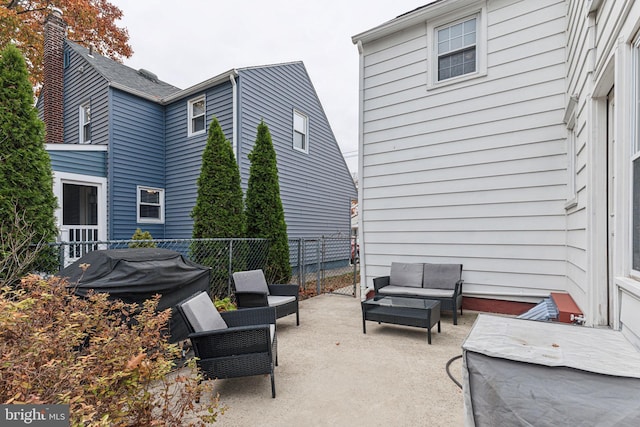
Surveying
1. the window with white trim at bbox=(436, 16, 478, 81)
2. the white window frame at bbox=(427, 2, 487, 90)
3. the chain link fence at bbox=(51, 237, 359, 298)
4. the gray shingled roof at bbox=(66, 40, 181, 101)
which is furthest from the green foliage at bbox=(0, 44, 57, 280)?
the window with white trim at bbox=(436, 16, 478, 81)

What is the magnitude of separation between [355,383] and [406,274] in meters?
2.98

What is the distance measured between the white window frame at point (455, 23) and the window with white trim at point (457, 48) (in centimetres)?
4

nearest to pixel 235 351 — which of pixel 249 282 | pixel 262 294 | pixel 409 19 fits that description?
pixel 262 294

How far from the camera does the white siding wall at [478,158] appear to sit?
4.81 metres

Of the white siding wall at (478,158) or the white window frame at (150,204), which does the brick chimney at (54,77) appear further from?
the white siding wall at (478,158)

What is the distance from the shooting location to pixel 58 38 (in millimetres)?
10586

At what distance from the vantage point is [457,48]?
5668 mm

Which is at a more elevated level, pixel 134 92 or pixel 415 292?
pixel 134 92

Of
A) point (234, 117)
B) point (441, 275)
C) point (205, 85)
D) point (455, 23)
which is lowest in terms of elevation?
point (441, 275)

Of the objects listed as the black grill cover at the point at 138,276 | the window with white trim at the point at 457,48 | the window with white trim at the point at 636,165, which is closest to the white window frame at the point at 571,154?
the window with white trim at the point at 457,48

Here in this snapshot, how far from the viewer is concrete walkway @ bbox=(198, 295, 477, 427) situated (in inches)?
98.1

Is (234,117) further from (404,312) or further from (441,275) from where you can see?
(404,312)

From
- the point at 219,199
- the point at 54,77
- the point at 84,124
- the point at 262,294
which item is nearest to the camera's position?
the point at 262,294

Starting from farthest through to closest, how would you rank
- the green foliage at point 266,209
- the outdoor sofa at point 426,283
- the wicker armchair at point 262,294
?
the green foliage at point 266,209 < the outdoor sofa at point 426,283 < the wicker armchair at point 262,294
